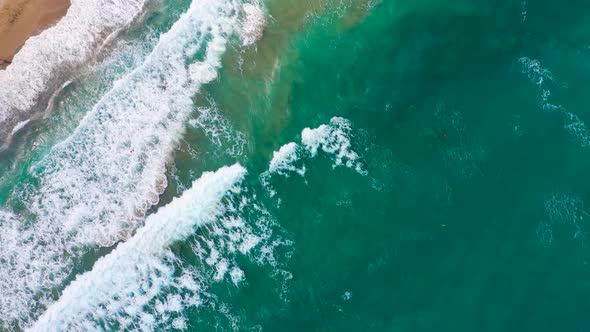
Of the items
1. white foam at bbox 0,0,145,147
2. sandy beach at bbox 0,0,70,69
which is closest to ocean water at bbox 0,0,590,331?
white foam at bbox 0,0,145,147

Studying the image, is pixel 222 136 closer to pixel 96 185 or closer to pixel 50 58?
pixel 96 185

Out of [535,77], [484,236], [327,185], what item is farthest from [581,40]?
[327,185]

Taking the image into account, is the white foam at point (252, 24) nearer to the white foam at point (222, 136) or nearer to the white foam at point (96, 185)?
the white foam at point (96, 185)

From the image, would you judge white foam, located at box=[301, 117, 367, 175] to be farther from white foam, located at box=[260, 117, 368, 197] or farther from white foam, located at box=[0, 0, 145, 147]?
white foam, located at box=[0, 0, 145, 147]

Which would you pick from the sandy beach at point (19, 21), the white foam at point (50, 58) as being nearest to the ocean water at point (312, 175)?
the white foam at point (50, 58)

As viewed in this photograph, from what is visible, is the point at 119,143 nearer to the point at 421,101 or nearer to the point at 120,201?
the point at 120,201

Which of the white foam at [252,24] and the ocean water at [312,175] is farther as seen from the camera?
the white foam at [252,24]
